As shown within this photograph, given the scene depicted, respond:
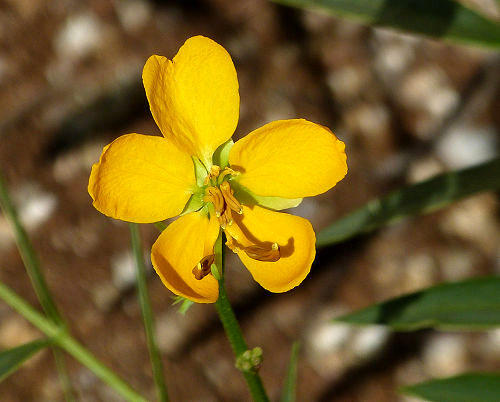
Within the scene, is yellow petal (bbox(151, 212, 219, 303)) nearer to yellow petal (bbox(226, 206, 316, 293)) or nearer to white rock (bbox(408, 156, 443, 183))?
yellow petal (bbox(226, 206, 316, 293))

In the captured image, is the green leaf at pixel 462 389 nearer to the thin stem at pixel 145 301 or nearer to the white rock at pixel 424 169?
the thin stem at pixel 145 301

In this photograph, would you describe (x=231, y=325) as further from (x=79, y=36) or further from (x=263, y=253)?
(x=79, y=36)

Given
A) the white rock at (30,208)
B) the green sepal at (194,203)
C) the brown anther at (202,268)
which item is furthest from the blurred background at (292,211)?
the brown anther at (202,268)

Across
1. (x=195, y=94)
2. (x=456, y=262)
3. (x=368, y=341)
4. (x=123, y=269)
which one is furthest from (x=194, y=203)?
(x=456, y=262)

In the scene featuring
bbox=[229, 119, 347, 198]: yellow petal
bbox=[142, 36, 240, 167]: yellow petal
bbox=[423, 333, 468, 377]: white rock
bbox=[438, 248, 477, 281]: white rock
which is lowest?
bbox=[423, 333, 468, 377]: white rock

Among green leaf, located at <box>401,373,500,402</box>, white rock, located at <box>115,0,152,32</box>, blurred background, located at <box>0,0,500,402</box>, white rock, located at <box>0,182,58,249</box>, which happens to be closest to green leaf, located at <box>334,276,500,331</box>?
green leaf, located at <box>401,373,500,402</box>
